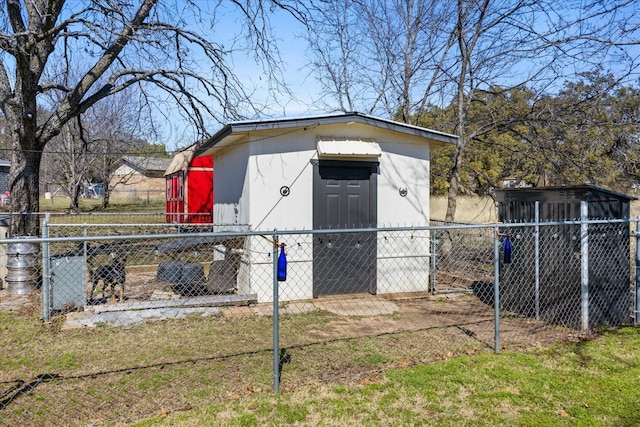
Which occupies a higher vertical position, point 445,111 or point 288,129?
point 445,111

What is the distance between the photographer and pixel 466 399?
374cm

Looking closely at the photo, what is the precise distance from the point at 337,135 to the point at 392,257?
2335mm

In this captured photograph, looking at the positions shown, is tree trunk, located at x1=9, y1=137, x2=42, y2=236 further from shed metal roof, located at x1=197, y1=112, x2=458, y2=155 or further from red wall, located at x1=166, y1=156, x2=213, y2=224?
red wall, located at x1=166, y1=156, x2=213, y2=224

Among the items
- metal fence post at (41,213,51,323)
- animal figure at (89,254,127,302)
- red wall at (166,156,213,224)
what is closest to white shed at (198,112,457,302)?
animal figure at (89,254,127,302)

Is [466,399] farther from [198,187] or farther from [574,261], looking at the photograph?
[198,187]

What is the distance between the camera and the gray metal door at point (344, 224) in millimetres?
7777

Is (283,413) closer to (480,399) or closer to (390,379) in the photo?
(390,379)

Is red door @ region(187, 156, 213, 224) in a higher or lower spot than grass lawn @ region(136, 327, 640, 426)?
higher

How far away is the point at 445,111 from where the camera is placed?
43.8ft

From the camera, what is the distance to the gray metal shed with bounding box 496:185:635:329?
5.87 meters

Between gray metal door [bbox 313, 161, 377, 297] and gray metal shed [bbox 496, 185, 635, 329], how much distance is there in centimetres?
249

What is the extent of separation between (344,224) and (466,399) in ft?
14.6

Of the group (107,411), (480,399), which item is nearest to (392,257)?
(480,399)

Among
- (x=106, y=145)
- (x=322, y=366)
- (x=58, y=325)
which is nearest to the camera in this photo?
(x=322, y=366)
